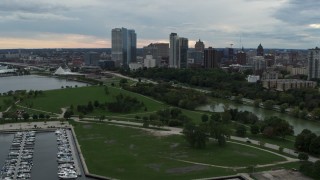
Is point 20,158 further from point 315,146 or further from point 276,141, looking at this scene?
point 315,146

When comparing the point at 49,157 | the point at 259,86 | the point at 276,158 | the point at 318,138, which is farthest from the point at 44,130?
the point at 259,86

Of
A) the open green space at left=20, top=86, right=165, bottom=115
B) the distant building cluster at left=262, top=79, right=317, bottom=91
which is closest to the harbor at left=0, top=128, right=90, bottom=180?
the open green space at left=20, top=86, right=165, bottom=115

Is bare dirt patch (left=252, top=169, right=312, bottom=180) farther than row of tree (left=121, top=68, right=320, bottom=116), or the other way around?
row of tree (left=121, top=68, right=320, bottom=116)

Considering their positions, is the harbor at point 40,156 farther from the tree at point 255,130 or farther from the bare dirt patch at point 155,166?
the tree at point 255,130

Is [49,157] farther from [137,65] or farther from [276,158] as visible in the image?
[137,65]

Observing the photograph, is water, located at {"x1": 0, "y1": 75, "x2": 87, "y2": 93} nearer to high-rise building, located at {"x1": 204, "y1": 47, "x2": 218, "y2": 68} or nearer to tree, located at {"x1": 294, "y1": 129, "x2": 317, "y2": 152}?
high-rise building, located at {"x1": 204, "y1": 47, "x2": 218, "y2": 68}

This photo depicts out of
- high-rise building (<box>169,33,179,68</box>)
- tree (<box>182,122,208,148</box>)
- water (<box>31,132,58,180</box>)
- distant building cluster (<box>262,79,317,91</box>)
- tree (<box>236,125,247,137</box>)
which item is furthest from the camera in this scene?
high-rise building (<box>169,33,179,68</box>)

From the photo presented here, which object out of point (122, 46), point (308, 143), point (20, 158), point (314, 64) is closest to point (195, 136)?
point (308, 143)
